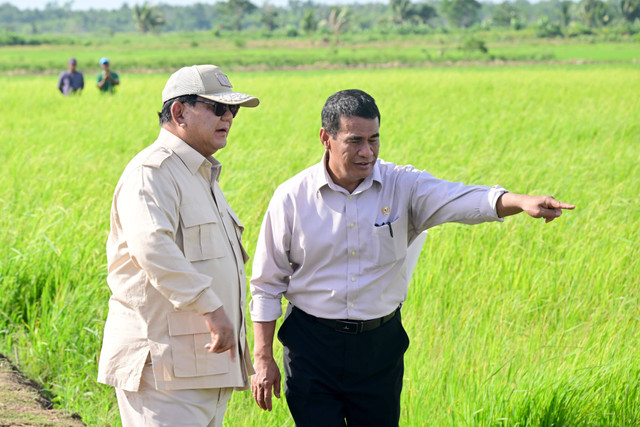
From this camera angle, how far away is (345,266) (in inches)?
91.4

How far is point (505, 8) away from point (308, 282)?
10885 cm

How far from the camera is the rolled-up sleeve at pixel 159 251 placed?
1931mm

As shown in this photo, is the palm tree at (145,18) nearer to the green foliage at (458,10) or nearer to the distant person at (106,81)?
the green foliage at (458,10)

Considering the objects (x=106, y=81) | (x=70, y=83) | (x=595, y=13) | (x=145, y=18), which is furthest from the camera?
(x=145, y=18)

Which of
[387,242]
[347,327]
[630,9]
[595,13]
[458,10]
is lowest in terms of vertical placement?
[458,10]

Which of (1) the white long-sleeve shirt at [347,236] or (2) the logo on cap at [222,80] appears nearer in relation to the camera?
(2) the logo on cap at [222,80]

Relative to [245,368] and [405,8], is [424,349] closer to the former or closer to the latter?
[245,368]

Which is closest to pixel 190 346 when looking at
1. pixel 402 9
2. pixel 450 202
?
pixel 450 202

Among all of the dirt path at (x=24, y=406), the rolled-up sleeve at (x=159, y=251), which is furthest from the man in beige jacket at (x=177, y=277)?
the dirt path at (x=24, y=406)

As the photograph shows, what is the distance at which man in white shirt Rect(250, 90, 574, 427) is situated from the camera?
7.52ft

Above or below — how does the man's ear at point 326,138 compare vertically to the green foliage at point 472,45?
above

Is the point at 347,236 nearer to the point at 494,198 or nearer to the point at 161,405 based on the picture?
the point at 494,198

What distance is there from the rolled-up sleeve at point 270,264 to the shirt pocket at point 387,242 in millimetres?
274

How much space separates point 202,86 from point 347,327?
83cm
